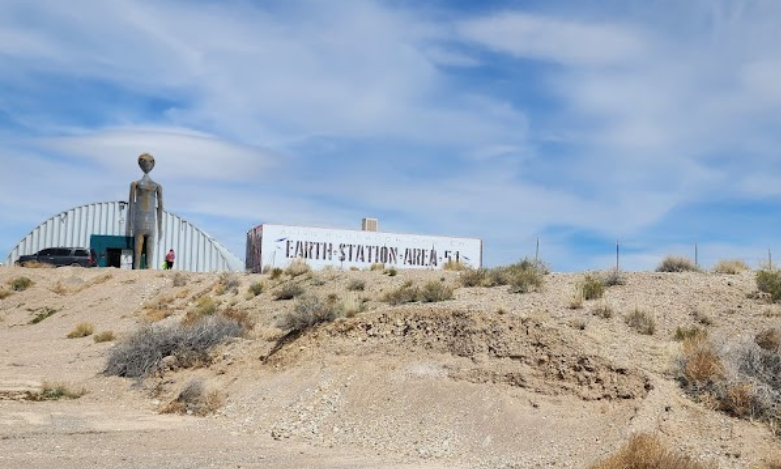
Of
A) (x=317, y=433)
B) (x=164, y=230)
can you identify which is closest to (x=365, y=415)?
(x=317, y=433)

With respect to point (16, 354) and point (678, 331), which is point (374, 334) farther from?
point (16, 354)

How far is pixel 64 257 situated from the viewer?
47656mm

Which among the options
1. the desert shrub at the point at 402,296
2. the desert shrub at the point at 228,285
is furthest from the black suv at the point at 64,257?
the desert shrub at the point at 402,296

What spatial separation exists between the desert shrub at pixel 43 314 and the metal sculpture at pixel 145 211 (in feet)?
31.7

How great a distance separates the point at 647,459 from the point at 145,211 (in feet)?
127

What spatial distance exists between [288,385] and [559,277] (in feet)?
31.3

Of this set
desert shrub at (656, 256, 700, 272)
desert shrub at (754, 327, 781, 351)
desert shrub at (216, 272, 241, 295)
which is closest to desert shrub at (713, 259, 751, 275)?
desert shrub at (656, 256, 700, 272)

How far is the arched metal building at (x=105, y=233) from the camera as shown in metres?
51.2

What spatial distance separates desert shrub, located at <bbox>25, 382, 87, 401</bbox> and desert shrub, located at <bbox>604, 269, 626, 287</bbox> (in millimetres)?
13046

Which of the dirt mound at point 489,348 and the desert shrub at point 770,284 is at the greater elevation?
the desert shrub at point 770,284

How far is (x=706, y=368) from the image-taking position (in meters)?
14.5

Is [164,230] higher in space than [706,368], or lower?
higher

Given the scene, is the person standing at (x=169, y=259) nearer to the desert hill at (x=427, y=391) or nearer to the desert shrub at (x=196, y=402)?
the desert hill at (x=427, y=391)

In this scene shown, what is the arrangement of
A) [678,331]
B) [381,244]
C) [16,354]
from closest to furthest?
[678,331]
[16,354]
[381,244]
